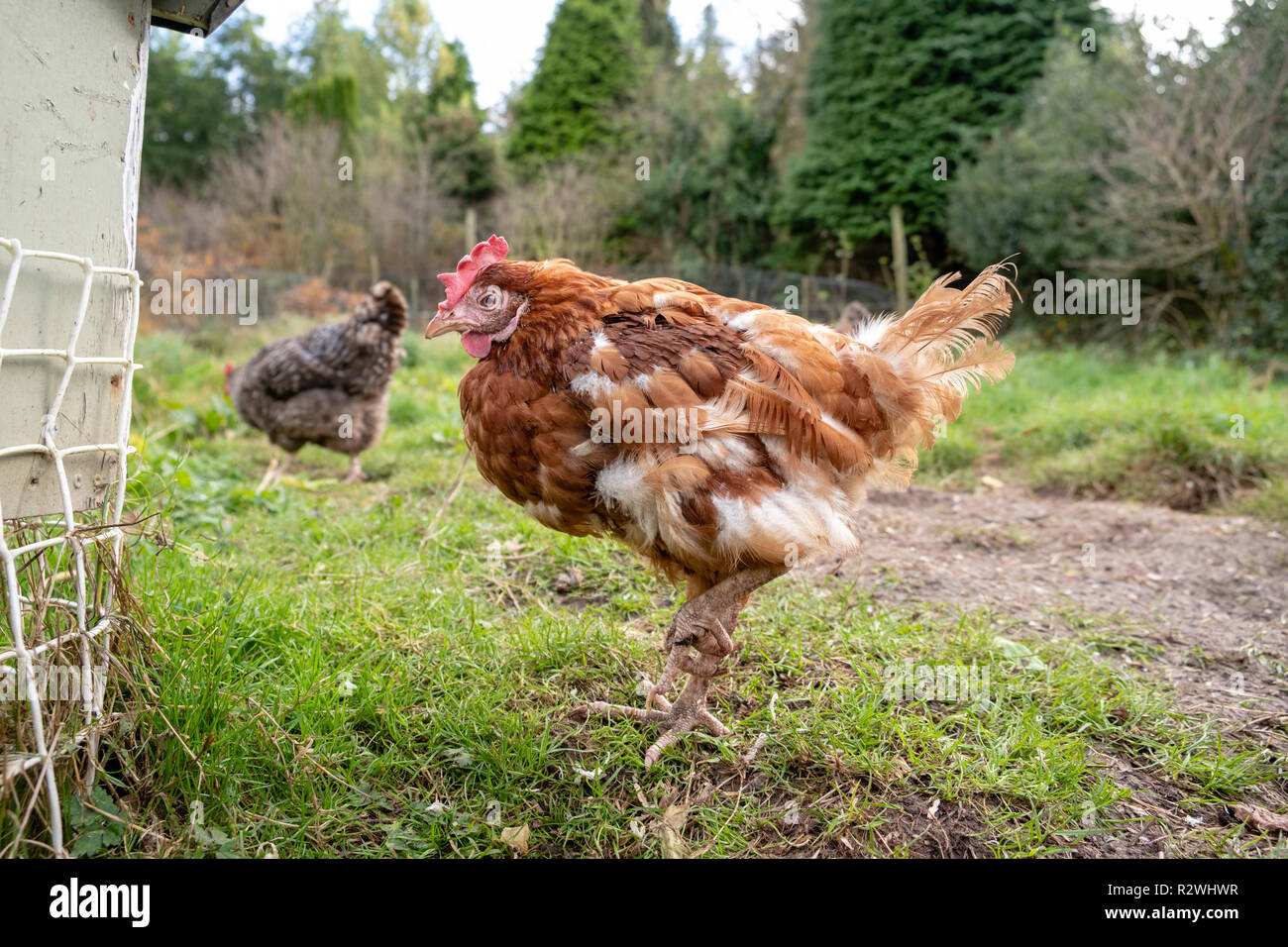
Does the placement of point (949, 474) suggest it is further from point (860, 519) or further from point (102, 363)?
point (102, 363)

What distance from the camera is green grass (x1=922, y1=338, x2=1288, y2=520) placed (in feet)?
16.8

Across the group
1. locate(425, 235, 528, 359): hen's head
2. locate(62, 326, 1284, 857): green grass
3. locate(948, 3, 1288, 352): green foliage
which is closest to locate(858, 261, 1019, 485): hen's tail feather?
locate(62, 326, 1284, 857): green grass

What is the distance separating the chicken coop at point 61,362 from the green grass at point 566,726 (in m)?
0.15

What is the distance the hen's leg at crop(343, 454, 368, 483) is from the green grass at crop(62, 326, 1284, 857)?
190 centimetres

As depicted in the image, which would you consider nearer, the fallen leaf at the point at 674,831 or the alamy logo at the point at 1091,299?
the fallen leaf at the point at 674,831

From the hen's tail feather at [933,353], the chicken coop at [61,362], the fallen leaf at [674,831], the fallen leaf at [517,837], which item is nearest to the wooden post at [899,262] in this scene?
the hen's tail feather at [933,353]

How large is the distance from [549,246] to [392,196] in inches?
176

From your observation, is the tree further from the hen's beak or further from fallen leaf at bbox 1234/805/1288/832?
fallen leaf at bbox 1234/805/1288/832

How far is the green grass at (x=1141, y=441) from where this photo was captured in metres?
5.11

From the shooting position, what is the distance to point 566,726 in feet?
8.05

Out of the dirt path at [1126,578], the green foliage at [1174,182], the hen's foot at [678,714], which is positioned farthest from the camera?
the green foliage at [1174,182]

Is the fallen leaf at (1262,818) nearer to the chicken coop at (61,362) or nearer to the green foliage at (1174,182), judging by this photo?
the chicken coop at (61,362)

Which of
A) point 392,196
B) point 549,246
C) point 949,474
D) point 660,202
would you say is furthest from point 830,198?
point 949,474
